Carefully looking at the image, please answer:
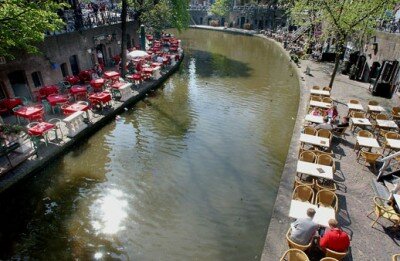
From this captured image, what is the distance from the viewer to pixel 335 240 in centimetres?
710

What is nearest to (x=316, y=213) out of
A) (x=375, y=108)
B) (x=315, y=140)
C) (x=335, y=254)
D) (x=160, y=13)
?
(x=335, y=254)

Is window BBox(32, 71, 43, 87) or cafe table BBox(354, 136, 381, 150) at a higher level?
window BBox(32, 71, 43, 87)

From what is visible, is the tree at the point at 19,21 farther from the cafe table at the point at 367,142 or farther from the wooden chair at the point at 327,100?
the wooden chair at the point at 327,100

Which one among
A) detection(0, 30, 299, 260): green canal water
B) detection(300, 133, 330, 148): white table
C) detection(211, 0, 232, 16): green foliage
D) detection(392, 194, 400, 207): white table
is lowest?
detection(0, 30, 299, 260): green canal water

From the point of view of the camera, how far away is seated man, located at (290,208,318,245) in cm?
724

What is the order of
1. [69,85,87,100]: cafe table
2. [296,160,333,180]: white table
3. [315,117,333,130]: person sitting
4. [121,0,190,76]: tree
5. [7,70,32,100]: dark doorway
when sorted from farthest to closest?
1. [121,0,190,76]: tree
2. [69,85,87,100]: cafe table
3. [7,70,32,100]: dark doorway
4. [315,117,333,130]: person sitting
5. [296,160,333,180]: white table

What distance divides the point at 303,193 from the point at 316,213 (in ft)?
3.71

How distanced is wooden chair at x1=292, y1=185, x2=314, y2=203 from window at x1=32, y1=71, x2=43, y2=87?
17535mm

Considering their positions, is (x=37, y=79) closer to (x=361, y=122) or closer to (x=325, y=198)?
(x=325, y=198)

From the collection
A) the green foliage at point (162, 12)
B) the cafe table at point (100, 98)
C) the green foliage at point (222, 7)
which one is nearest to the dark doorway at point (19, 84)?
the cafe table at point (100, 98)

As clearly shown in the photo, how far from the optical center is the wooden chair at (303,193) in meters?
9.20

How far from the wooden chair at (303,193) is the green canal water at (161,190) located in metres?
1.30

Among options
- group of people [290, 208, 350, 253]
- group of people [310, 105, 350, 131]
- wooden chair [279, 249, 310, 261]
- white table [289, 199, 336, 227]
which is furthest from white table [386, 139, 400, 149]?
wooden chair [279, 249, 310, 261]

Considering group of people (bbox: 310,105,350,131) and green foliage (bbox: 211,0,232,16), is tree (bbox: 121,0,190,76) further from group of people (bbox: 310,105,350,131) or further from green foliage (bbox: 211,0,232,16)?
green foliage (bbox: 211,0,232,16)
